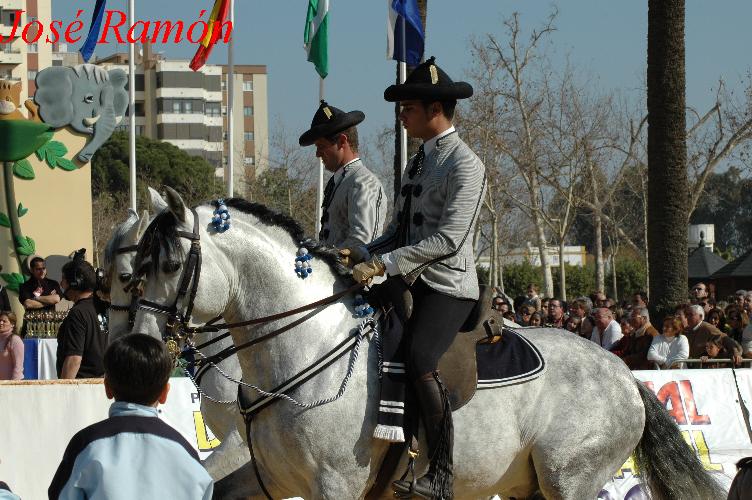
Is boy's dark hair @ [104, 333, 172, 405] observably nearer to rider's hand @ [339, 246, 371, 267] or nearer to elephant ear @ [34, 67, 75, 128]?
rider's hand @ [339, 246, 371, 267]

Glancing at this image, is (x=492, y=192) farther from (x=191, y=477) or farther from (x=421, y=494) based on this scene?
(x=191, y=477)

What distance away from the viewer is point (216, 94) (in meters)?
122

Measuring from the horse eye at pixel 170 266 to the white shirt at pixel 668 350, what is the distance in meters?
9.32

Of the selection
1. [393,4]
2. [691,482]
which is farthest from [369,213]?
[393,4]

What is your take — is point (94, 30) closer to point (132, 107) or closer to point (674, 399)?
point (132, 107)

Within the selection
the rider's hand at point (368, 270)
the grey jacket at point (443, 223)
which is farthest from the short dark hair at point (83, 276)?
the rider's hand at point (368, 270)

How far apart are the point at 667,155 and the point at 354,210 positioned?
947cm

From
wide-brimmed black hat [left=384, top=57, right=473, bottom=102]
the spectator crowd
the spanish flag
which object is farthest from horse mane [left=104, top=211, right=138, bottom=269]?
the spanish flag

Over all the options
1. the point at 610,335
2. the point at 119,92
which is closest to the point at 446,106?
the point at 610,335

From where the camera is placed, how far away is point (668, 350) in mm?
14414

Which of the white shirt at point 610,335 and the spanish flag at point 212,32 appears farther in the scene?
the spanish flag at point 212,32

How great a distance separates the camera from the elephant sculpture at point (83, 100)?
24031mm

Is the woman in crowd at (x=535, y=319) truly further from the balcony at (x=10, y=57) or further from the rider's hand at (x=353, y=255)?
the balcony at (x=10, y=57)

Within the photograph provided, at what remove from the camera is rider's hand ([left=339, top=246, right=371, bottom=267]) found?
664 centimetres
